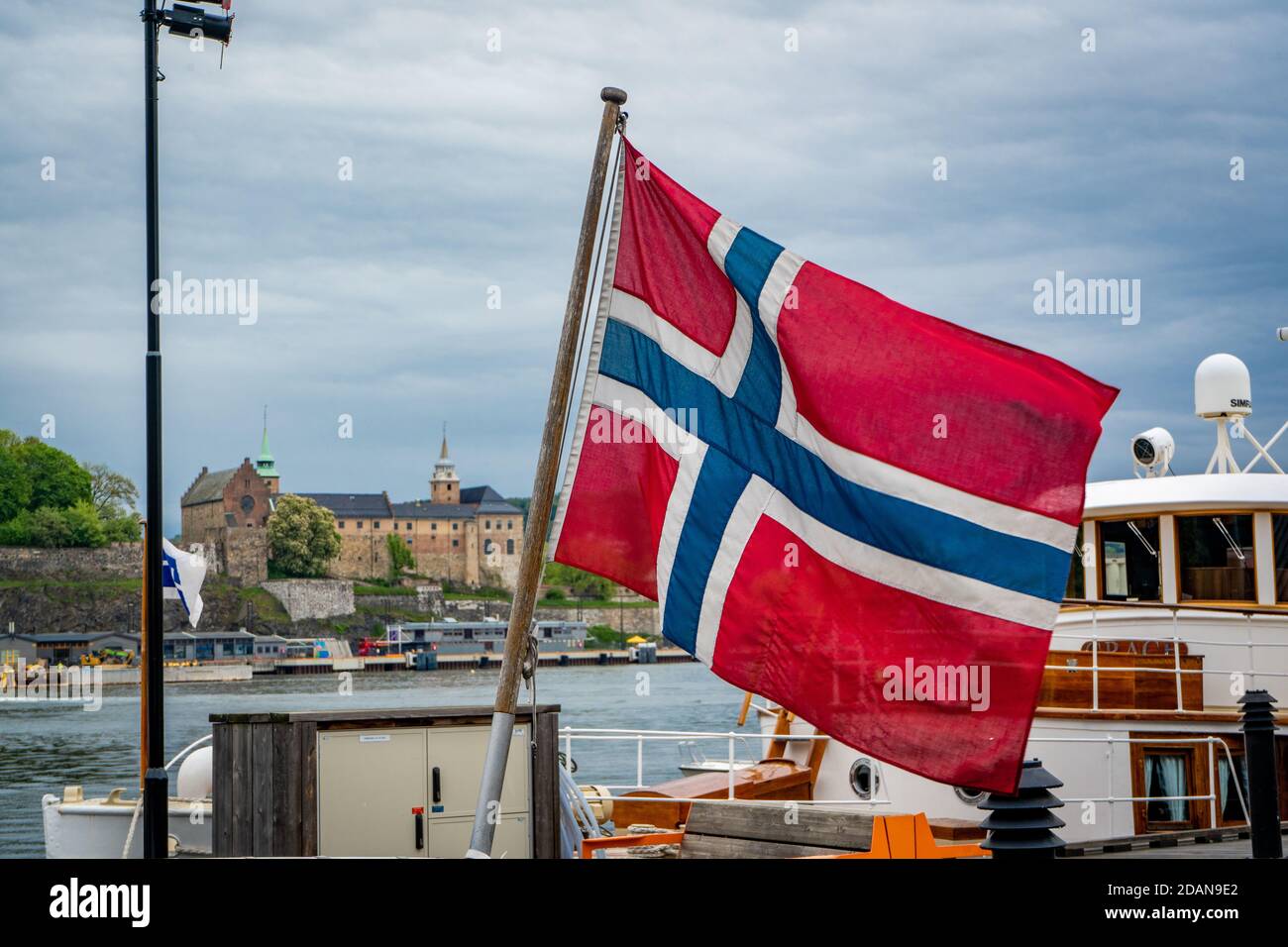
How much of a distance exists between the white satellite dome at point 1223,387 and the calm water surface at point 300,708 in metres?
9.68

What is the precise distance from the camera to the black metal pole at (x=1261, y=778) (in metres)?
8.77

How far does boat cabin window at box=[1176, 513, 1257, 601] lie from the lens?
47.3 ft

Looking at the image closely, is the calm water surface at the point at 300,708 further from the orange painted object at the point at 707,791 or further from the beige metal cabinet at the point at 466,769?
the beige metal cabinet at the point at 466,769

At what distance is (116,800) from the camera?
16500mm

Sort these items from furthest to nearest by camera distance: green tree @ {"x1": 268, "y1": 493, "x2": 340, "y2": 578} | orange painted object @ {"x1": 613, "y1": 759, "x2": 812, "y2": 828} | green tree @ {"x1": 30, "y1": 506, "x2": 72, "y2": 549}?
green tree @ {"x1": 268, "y1": 493, "x2": 340, "y2": 578}, green tree @ {"x1": 30, "y1": 506, "x2": 72, "y2": 549}, orange painted object @ {"x1": 613, "y1": 759, "x2": 812, "y2": 828}

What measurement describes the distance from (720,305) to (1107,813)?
8718 millimetres

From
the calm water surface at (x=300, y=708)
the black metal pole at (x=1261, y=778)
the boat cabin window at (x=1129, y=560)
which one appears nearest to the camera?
the black metal pole at (x=1261, y=778)

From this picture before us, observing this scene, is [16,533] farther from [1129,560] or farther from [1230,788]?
[1230,788]

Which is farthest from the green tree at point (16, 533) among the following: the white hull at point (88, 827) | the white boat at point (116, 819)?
the white hull at point (88, 827)

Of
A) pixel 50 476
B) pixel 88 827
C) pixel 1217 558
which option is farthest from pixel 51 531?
pixel 1217 558

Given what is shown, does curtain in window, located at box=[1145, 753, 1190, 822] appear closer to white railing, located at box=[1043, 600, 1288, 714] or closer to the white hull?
white railing, located at box=[1043, 600, 1288, 714]

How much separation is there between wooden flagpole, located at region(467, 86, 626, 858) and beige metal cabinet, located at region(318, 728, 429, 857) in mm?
2503

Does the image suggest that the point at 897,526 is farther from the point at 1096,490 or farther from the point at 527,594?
the point at 1096,490

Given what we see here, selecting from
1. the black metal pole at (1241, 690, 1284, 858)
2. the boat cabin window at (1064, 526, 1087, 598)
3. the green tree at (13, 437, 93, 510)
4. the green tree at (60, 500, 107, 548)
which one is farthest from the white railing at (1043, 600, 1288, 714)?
the green tree at (13, 437, 93, 510)
